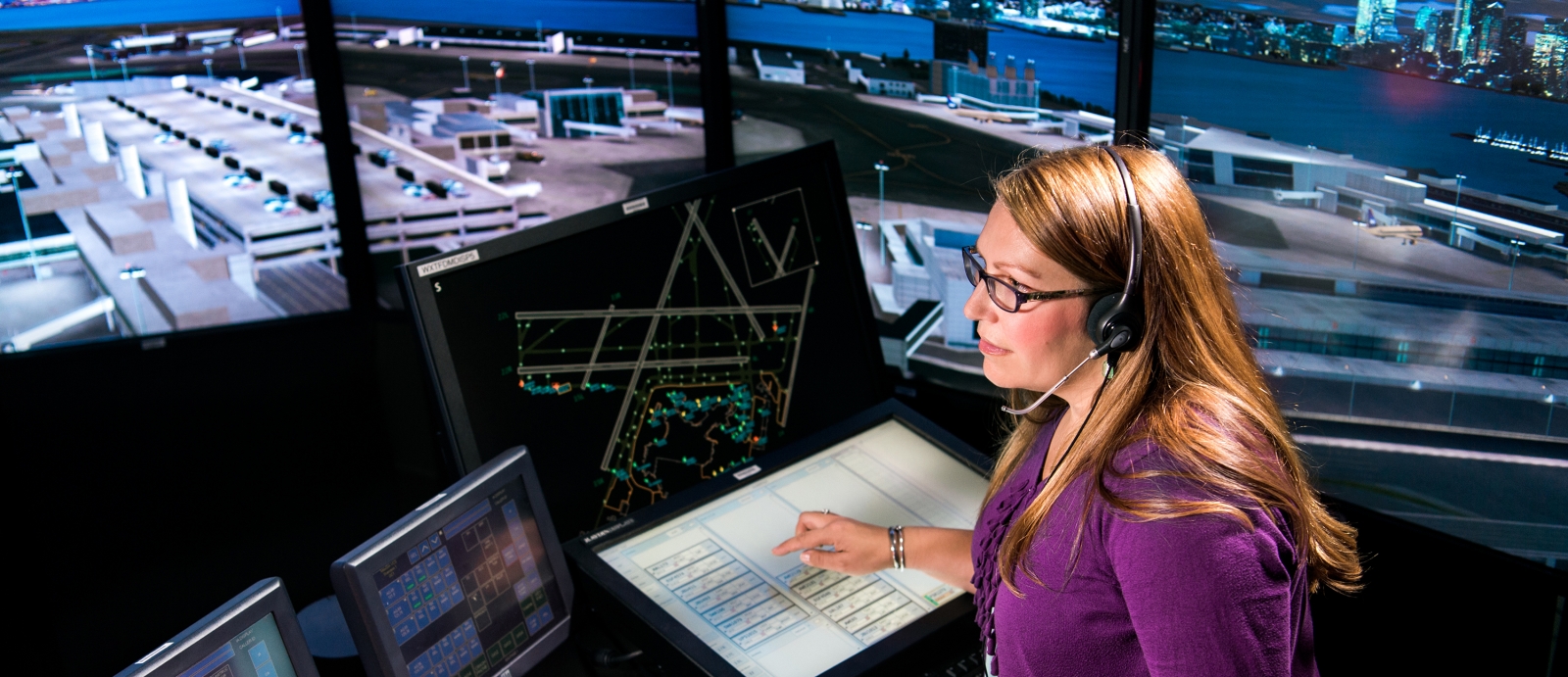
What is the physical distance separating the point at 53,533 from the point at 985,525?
8.73 feet

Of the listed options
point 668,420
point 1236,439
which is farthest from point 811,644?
point 1236,439

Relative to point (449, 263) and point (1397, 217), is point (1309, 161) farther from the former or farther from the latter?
point (449, 263)

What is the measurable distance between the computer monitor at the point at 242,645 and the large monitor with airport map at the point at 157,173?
7.11ft

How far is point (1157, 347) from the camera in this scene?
1.10m

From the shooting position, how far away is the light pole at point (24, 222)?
2742 mm

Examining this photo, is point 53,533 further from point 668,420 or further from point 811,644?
point 811,644

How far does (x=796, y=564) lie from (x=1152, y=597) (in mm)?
673

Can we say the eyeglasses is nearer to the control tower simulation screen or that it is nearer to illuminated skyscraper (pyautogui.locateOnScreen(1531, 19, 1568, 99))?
the control tower simulation screen

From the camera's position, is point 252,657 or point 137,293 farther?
point 137,293

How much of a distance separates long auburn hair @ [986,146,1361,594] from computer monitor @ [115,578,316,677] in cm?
76

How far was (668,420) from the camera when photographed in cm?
172

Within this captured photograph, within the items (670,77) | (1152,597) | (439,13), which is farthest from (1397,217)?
(439,13)

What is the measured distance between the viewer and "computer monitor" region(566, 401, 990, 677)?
1415mm

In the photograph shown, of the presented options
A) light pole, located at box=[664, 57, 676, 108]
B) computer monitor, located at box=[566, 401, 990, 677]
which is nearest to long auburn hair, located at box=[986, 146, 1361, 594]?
computer monitor, located at box=[566, 401, 990, 677]
